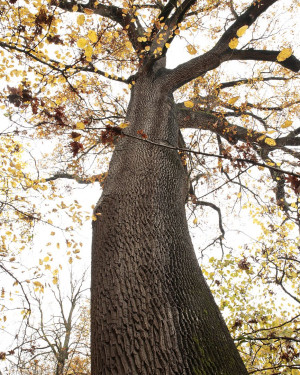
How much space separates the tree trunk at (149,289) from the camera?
4.09 ft

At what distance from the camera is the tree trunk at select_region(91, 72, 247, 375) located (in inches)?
49.1

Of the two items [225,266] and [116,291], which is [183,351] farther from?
[225,266]

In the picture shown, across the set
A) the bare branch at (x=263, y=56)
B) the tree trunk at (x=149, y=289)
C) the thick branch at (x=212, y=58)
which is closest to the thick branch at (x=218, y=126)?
the thick branch at (x=212, y=58)

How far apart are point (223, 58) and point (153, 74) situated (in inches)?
55.1

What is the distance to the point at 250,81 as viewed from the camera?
6.60 metres

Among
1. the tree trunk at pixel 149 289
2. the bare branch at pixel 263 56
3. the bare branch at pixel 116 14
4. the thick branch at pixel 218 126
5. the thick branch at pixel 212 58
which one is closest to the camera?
the tree trunk at pixel 149 289

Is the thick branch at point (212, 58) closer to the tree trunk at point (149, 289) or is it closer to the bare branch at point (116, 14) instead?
the bare branch at point (116, 14)

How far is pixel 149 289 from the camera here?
59.7 inches

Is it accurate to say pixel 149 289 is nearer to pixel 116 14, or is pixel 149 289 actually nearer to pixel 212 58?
pixel 212 58

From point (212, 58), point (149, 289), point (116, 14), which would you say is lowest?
point (149, 289)

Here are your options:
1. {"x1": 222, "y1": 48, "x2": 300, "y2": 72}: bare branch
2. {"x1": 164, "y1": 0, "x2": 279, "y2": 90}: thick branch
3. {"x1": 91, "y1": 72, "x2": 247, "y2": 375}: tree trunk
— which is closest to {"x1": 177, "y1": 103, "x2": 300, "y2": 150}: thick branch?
{"x1": 164, "y1": 0, "x2": 279, "y2": 90}: thick branch

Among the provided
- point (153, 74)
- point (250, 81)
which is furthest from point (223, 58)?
point (250, 81)

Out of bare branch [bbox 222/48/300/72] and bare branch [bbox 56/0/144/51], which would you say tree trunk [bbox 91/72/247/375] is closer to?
bare branch [bbox 222/48/300/72]

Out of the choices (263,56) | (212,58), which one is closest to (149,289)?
(212,58)
